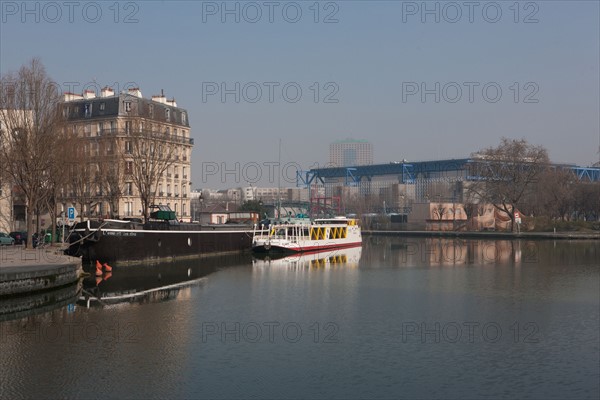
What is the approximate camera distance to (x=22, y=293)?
32.3 metres

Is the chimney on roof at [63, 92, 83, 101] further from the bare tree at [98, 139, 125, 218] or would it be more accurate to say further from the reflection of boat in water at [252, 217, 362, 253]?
the reflection of boat in water at [252, 217, 362, 253]

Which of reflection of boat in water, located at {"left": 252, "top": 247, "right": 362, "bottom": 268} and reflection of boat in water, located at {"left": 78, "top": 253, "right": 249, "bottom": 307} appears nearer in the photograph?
reflection of boat in water, located at {"left": 78, "top": 253, "right": 249, "bottom": 307}

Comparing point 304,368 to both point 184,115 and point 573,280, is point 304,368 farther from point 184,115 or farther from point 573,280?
point 184,115

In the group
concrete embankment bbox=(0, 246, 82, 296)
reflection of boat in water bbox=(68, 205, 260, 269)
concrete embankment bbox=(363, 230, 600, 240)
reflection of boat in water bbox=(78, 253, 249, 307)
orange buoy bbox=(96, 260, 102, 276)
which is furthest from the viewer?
concrete embankment bbox=(363, 230, 600, 240)

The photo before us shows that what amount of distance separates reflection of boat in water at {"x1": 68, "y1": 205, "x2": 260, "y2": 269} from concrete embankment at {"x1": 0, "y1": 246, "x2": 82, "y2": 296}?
7.25 meters

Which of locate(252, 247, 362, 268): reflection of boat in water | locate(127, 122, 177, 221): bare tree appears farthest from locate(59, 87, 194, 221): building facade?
locate(252, 247, 362, 268): reflection of boat in water

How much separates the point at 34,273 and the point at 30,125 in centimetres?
1951

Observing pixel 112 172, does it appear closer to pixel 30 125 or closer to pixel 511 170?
pixel 30 125

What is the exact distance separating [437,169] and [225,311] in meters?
145

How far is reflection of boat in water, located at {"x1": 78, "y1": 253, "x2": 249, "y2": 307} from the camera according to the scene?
36.1 m

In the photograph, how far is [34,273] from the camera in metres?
→ 32.9

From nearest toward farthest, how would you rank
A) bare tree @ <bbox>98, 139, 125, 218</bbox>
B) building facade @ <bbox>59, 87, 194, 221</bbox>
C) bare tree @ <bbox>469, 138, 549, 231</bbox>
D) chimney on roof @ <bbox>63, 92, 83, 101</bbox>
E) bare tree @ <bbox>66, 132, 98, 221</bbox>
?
1. bare tree @ <bbox>66, 132, 98, 221</bbox>
2. bare tree @ <bbox>98, 139, 125, 218</bbox>
3. building facade @ <bbox>59, 87, 194, 221</bbox>
4. chimney on roof @ <bbox>63, 92, 83, 101</bbox>
5. bare tree @ <bbox>469, 138, 549, 231</bbox>

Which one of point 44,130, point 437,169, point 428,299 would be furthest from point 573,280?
point 437,169

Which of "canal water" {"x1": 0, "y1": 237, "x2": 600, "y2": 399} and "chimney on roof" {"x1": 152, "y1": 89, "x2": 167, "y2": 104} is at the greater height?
"chimney on roof" {"x1": 152, "y1": 89, "x2": 167, "y2": 104}
